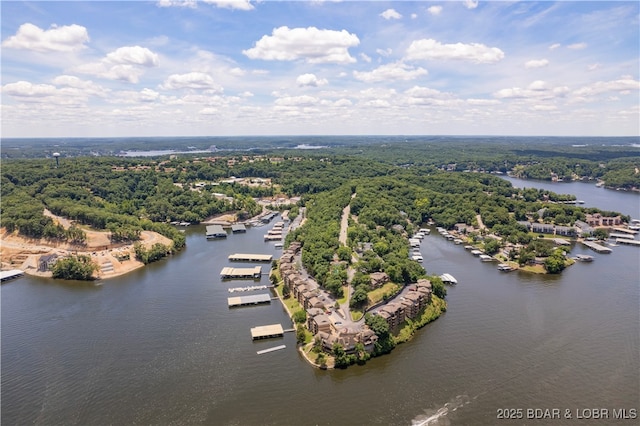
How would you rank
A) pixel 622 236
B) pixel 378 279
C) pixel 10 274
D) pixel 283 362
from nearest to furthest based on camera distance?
pixel 283 362 → pixel 378 279 → pixel 10 274 → pixel 622 236

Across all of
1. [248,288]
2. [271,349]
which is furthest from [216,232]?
[271,349]

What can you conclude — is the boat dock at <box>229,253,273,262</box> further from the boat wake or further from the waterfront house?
the boat wake

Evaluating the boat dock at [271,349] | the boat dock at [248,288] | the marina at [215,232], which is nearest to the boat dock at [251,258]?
the boat dock at [248,288]

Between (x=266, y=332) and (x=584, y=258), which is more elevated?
(x=584, y=258)

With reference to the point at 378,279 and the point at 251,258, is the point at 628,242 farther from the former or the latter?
the point at 251,258

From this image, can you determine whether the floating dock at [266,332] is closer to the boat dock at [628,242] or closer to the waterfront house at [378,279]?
the waterfront house at [378,279]
